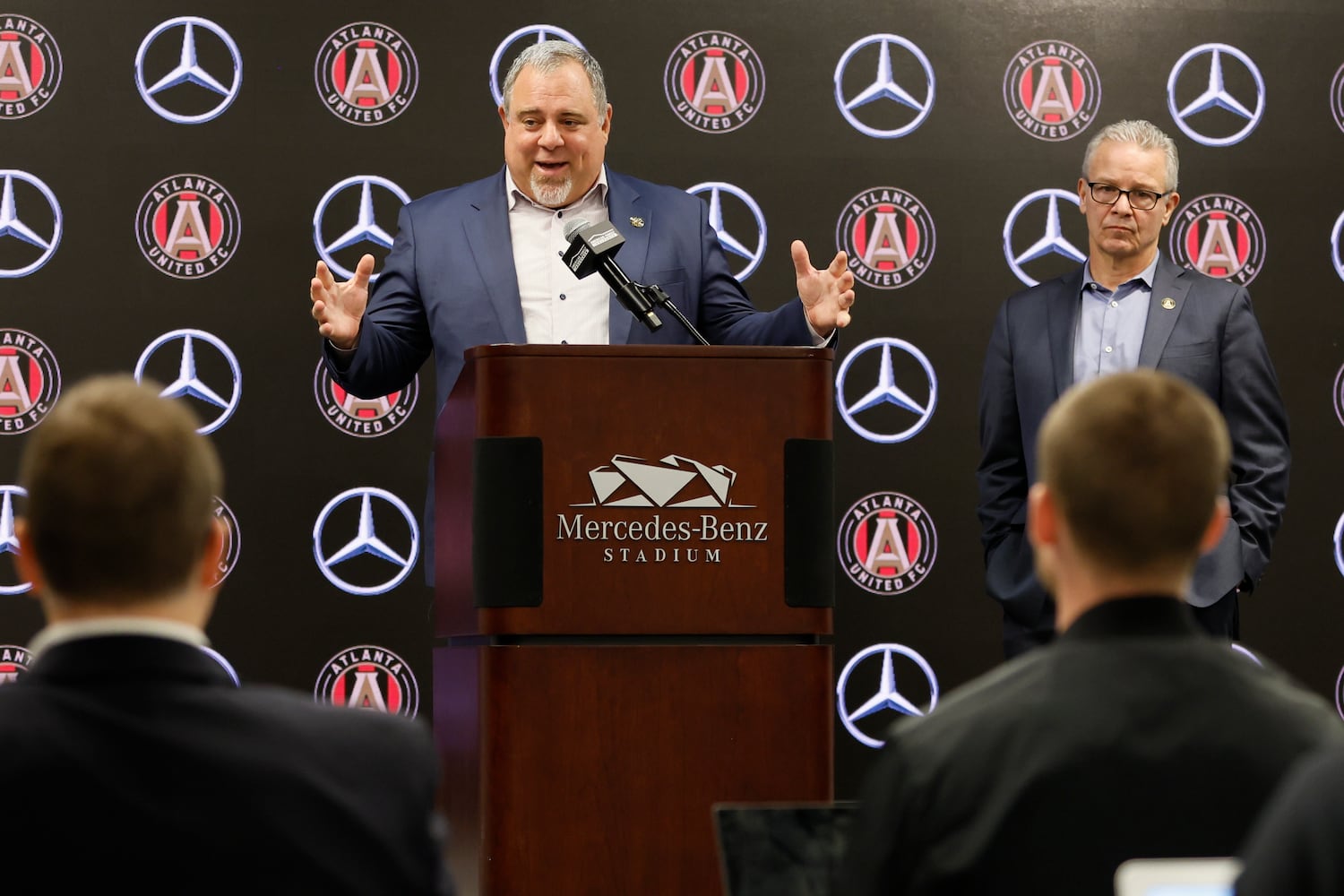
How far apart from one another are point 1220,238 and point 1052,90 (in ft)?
2.45

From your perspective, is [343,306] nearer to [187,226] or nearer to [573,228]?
[573,228]

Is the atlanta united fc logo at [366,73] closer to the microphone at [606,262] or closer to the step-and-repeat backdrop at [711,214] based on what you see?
the step-and-repeat backdrop at [711,214]

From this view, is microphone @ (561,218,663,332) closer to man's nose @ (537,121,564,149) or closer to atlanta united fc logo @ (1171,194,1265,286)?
man's nose @ (537,121,564,149)

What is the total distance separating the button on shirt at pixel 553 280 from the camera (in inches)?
162

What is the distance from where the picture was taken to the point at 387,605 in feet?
16.4

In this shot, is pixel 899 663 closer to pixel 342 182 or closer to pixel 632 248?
pixel 632 248

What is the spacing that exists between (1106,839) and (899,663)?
3.72 meters

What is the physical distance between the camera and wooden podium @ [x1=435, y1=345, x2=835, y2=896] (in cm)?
284

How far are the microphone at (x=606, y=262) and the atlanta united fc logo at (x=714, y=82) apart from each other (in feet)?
6.45

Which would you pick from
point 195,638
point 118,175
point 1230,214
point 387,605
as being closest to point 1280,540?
point 1230,214

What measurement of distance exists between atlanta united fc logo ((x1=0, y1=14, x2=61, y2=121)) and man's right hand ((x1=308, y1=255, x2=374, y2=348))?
1900 millimetres

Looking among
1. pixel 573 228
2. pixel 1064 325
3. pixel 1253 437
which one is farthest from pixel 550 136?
pixel 1253 437

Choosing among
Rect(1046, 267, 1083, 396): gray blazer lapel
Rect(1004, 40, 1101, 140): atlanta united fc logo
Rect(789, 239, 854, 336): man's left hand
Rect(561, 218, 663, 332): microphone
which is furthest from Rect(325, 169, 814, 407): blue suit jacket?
Rect(1004, 40, 1101, 140): atlanta united fc logo

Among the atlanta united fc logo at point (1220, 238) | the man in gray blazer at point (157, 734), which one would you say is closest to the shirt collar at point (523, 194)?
the atlanta united fc logo at point (1220, 238)
